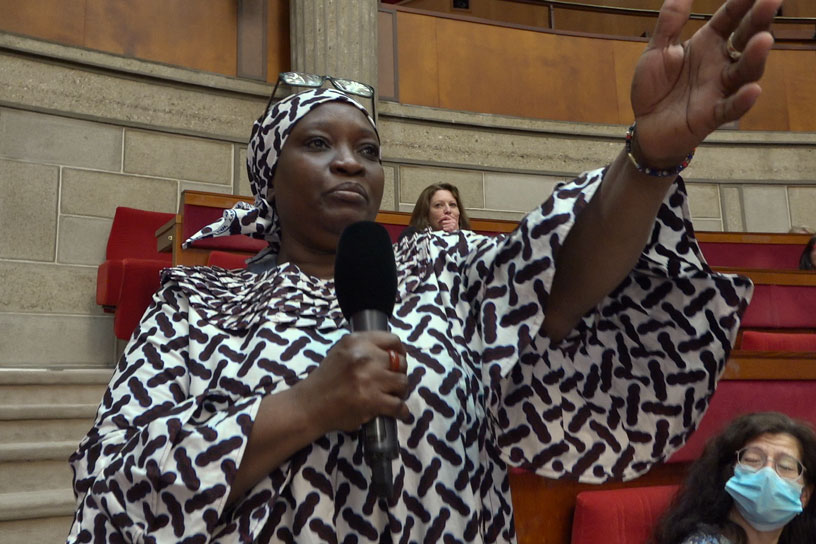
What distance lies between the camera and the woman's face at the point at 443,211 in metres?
2.30

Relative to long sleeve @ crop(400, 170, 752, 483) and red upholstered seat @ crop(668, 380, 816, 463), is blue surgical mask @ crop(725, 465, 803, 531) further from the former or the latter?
long sleeve @ crop(400, 170, 752, 483)

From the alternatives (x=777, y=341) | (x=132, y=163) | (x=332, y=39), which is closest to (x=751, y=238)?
(x=777, y=341)

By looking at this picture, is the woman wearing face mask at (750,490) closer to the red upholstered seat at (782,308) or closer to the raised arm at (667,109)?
the raised arm at (667,109)

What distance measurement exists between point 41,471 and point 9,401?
328mm

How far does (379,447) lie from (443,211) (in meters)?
1.88

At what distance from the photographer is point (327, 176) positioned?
697 millimetres

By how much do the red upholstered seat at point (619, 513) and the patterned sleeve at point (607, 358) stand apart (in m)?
0.56

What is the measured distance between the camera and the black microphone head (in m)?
0.51

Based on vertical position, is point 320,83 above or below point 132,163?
below

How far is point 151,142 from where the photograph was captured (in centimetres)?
309

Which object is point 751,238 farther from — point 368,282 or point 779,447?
point 368,282

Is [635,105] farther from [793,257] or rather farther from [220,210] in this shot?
[793,257]

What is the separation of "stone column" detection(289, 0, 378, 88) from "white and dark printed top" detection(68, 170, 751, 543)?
290 cm

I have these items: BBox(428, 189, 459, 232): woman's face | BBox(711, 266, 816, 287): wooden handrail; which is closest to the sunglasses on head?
BBox(428, 189, 459, 232): woman's face
